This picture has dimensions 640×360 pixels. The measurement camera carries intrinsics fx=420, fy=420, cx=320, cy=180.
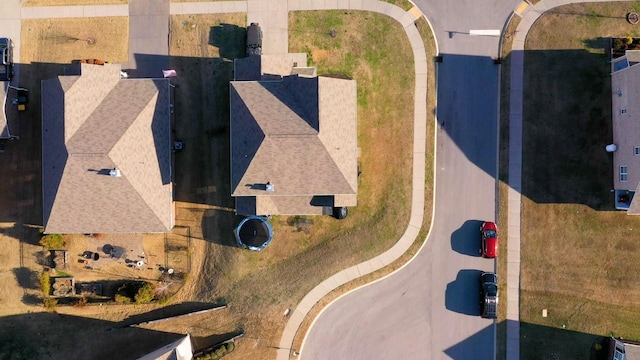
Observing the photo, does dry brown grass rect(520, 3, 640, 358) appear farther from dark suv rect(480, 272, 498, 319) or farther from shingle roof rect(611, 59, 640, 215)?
dark suv rect(480, 272, 498, 319)

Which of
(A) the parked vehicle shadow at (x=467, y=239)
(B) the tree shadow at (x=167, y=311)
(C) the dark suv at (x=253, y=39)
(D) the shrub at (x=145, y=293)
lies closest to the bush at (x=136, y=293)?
(D) the shrub at (x=145, y=293)

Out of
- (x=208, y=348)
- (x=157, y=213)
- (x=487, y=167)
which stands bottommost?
(x=208, y=348)

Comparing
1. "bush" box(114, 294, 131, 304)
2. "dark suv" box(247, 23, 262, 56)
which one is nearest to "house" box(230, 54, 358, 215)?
"dark suv" box(247, 23, 262, 56)

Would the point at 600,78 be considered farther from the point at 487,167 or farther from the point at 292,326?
the point at 292,326

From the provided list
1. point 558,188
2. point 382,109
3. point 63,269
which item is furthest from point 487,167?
point 63,269

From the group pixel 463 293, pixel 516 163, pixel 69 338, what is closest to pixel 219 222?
pixel 69 338

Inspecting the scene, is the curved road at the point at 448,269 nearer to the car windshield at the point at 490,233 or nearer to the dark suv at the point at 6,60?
the car windshield at the point at 490,233

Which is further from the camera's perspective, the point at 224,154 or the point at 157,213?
the point at 224,154
